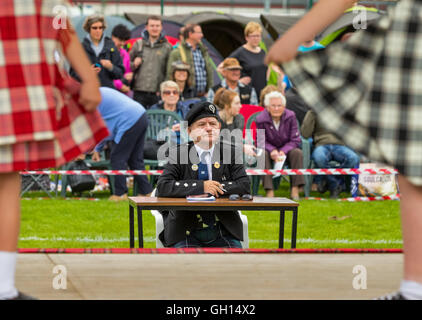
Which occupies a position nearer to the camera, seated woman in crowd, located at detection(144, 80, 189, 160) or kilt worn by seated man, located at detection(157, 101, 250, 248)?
kilt worn by seated man, located at detection(157, 101, 250, 248)

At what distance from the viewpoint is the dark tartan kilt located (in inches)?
87.3

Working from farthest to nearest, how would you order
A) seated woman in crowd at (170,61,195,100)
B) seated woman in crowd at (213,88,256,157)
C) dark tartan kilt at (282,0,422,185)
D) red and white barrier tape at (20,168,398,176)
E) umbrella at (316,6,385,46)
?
umbrella at (316,6,385,46) < seated woman in crowd at (170,61,195,100) < seated woman in crowd at (213,88,256,157) < red and white barrier tape at (20,168,398,176) < dark tartan kilt at (282,0,422,185)

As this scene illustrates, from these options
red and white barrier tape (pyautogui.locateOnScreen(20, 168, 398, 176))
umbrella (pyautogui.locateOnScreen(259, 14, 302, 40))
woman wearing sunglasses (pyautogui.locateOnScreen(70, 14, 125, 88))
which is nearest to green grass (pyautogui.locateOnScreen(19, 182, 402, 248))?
red and white barrier tape (pyautogui.locateOnScreen(20, 168, 398, 176))

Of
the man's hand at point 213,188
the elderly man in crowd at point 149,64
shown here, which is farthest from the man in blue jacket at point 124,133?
the man's hand at point 213,188

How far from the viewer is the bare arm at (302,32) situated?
7.59ft

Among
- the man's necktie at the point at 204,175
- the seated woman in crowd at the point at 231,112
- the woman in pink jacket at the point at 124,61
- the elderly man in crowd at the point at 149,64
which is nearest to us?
the man's necktie at the point at 204,175

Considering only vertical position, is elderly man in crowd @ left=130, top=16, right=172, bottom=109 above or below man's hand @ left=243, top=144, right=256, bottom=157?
above

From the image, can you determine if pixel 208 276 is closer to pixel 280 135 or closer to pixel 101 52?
pixel 280 135

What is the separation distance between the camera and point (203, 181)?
427 centimetres

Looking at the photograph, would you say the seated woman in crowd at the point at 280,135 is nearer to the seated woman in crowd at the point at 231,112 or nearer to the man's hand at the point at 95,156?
the seated woman in crowd at the point at 231,112

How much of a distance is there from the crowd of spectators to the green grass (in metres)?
0.76

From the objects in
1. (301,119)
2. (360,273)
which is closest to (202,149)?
(360,273)

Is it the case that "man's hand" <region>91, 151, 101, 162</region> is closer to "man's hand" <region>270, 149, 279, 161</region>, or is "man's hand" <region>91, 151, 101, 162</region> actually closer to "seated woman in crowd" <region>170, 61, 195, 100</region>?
"seated woman in crowd" <region>170, 61, 195, 100</region>
